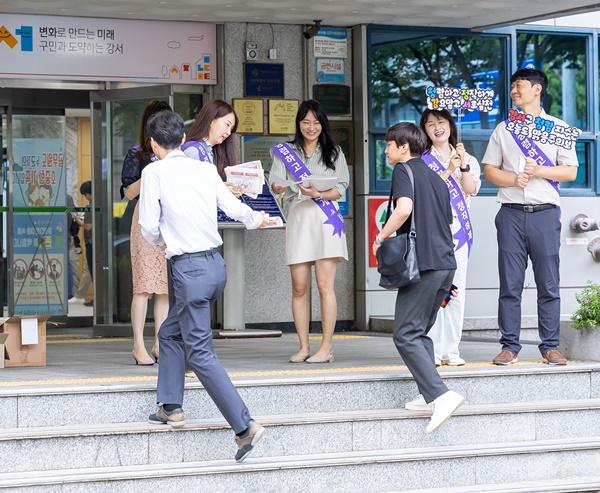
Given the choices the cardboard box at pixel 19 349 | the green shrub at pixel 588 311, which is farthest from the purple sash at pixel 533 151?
the cardboard box at pixel 19 349

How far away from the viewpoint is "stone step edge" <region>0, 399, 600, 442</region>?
19.6 feet

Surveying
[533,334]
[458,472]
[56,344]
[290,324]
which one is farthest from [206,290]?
[533,334]

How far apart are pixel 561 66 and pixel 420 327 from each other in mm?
6002

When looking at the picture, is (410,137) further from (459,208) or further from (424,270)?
(459,208)

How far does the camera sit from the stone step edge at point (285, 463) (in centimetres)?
578

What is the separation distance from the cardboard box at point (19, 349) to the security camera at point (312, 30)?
4.47m

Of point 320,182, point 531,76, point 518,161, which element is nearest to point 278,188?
point 320,182

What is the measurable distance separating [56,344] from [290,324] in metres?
2.33

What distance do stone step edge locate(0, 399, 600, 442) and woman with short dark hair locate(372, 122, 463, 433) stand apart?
0.21 m

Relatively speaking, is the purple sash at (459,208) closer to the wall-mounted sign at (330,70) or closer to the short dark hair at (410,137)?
the short dark hair at (410,137)

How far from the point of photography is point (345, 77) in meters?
11.2

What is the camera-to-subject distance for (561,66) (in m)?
11.8

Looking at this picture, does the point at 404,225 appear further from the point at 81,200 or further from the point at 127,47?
the point at 81,200

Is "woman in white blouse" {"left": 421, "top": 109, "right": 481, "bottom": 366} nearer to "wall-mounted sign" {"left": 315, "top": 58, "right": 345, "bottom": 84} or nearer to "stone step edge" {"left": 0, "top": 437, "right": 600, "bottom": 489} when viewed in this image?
"stone step edge" {"left": 0, "top": 437, "right": 600, "bottom": 489}
